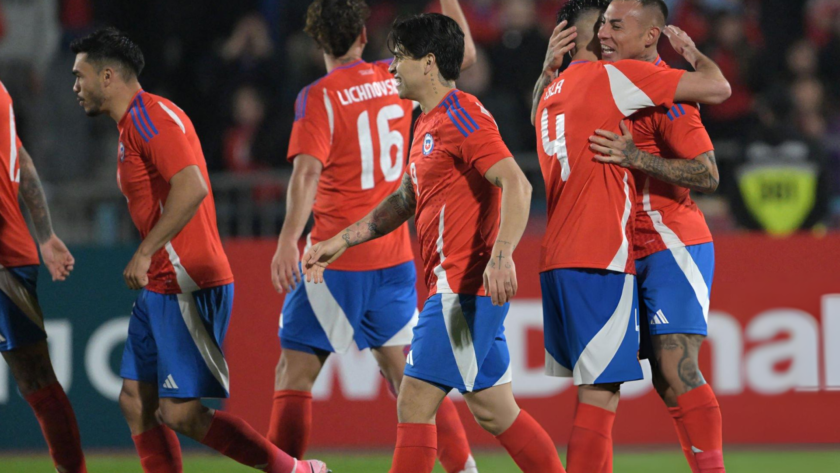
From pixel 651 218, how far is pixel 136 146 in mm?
2393

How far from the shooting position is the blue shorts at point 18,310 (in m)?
5.14

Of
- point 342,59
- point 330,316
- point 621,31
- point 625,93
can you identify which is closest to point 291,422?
point 330,316

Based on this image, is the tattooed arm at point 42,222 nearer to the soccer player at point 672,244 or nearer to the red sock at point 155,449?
the red sock at point 155,449

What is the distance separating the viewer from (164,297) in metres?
4.83

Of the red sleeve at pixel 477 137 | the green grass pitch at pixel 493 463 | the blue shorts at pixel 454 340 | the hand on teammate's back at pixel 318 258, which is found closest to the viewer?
the red sleeve at pixel 477 137

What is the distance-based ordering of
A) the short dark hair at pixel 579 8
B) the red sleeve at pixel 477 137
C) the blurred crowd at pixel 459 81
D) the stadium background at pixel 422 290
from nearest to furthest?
the red sleeve at pixel 477 137 → the short dark hair at pixel 579 8 → the stadium background at pixel 422 290 → the blurred crowd at pixel 459 81

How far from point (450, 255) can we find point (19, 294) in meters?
2.34

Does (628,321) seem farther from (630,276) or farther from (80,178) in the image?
(80,178)

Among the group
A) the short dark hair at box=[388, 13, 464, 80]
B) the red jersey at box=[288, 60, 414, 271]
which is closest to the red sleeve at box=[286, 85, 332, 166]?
the red jersey at box=[288, 60, 414, 271]

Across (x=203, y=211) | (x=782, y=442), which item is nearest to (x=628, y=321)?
(x=203, y=211)

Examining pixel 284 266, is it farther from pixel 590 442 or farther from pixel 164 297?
pixel 590 442

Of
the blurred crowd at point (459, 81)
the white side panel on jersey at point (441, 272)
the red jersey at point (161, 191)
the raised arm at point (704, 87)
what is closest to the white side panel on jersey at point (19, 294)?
the red jersey at point (161, 191)

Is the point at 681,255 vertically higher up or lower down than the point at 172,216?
lower down

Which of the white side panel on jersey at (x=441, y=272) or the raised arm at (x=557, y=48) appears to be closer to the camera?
the white side panel on jersey at (x=441, y=272)
